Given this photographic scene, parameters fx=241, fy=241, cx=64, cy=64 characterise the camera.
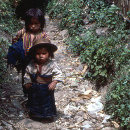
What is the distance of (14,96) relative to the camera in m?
5.37

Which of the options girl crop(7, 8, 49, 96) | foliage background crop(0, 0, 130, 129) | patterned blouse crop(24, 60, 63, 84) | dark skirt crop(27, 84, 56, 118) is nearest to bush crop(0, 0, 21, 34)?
foliage background crop(0, 0, 130, 129)

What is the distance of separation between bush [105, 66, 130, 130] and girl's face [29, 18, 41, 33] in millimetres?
1825

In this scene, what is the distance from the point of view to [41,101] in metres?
4.25

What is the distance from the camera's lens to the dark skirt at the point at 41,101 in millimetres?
4176

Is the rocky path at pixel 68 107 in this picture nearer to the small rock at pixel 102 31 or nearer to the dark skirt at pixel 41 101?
the dark skirt at pixel 41 101

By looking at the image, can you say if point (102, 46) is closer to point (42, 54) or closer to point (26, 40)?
point (26, 40)

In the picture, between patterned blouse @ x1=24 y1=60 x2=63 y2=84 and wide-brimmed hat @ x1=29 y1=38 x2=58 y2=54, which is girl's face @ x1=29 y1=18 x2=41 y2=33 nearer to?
wide-brimmed hat @ x1=29 y1=38 x2=58 y2=54

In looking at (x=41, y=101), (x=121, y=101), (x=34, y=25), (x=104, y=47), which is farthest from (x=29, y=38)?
(x=104, y=47)

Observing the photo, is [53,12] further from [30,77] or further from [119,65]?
[30,77]

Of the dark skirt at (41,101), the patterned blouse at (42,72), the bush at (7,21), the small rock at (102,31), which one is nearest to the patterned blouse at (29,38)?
the patterned blouse at (42,72)

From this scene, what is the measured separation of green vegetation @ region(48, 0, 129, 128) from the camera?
4418mm

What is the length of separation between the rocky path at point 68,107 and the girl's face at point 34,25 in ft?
5.32

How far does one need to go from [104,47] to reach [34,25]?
225 centimetres

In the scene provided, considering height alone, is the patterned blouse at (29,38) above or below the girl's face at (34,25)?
below
